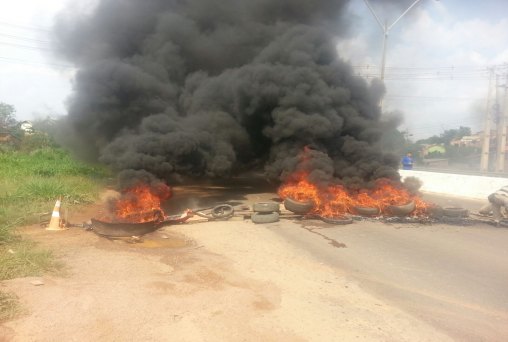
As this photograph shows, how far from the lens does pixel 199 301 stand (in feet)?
16.7

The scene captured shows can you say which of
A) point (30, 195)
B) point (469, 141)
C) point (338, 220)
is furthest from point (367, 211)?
point (469, 141)

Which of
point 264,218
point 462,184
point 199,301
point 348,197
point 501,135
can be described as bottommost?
point 199,301

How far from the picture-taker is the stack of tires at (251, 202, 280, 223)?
10.6 m

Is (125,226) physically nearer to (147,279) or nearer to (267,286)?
(147,279)

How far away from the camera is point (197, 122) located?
14.3 meters

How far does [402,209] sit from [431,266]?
168 inches

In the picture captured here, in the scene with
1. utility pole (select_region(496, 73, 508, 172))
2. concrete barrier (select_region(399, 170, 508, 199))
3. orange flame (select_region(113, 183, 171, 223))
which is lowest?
orange flame (select_region(113, 183, 171, 223))

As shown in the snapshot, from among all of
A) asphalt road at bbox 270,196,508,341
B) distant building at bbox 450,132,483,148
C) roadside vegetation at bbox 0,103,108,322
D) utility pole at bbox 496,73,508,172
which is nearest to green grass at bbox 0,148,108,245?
roadside vegetation at bbox 0,103,108,322

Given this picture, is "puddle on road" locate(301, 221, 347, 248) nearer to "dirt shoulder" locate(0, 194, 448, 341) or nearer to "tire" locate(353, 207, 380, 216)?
"dirt shoulder" locate(0, 194, 448, 341)

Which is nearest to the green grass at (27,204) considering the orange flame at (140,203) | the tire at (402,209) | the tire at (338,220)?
the orange flame at (140,203)

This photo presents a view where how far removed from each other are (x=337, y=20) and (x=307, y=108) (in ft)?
24.3

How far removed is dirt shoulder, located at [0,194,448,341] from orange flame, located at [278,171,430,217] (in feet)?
12.6

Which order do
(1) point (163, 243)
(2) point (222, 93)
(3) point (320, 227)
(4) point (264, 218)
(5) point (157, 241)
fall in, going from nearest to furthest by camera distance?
(1) point (163, 243), (5) point (157, 241), (3) point (320, 227), (4) point (264, 218), (2) point (222, 93)

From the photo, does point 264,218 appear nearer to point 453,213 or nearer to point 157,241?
point 157,241
